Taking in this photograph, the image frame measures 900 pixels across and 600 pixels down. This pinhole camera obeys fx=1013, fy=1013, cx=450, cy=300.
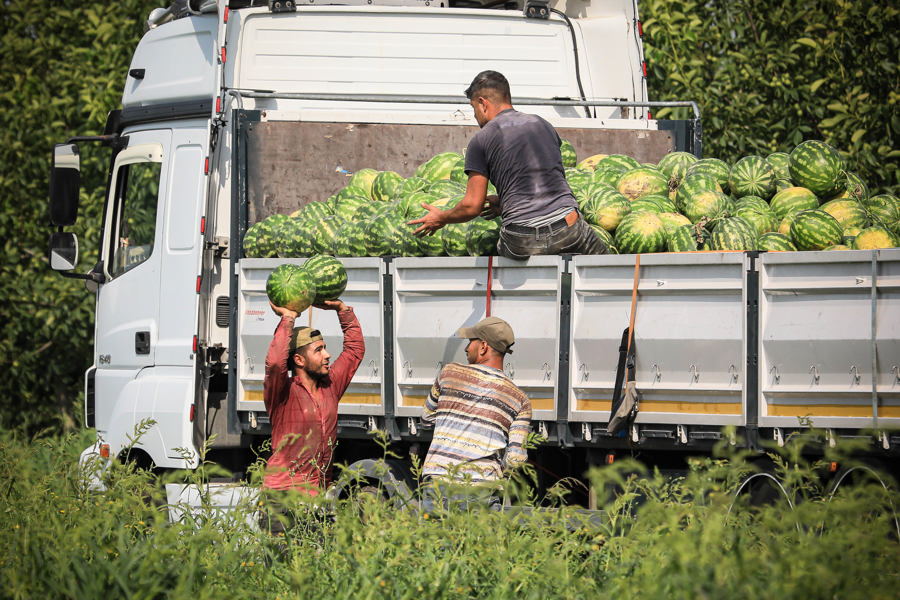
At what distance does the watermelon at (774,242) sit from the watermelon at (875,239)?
335mm

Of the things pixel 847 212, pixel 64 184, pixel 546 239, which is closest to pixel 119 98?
pixel 64 184

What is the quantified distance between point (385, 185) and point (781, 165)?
2536mm

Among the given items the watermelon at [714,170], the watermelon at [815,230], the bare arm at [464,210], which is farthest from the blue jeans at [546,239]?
the watermelon at [714,170]

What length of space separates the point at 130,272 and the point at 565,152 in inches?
127

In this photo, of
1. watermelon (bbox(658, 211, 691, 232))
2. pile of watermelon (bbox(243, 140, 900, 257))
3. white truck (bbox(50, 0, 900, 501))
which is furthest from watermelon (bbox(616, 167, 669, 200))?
white truck (bbox(50, 0, 900, 501))

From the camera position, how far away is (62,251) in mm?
7559

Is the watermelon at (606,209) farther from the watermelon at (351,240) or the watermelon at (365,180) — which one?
the watermelon at (365,180)

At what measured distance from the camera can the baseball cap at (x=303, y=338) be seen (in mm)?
5379

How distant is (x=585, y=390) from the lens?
5.19 metres

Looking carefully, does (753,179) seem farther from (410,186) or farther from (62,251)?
(62,251)

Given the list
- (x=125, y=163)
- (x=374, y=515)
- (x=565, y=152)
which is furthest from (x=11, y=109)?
(x=374, y=515)

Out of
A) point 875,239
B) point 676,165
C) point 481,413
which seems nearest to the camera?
point 481,413

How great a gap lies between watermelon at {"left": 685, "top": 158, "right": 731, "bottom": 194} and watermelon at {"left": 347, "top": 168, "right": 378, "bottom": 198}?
2.09m

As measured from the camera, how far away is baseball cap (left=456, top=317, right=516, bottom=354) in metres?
4.95
